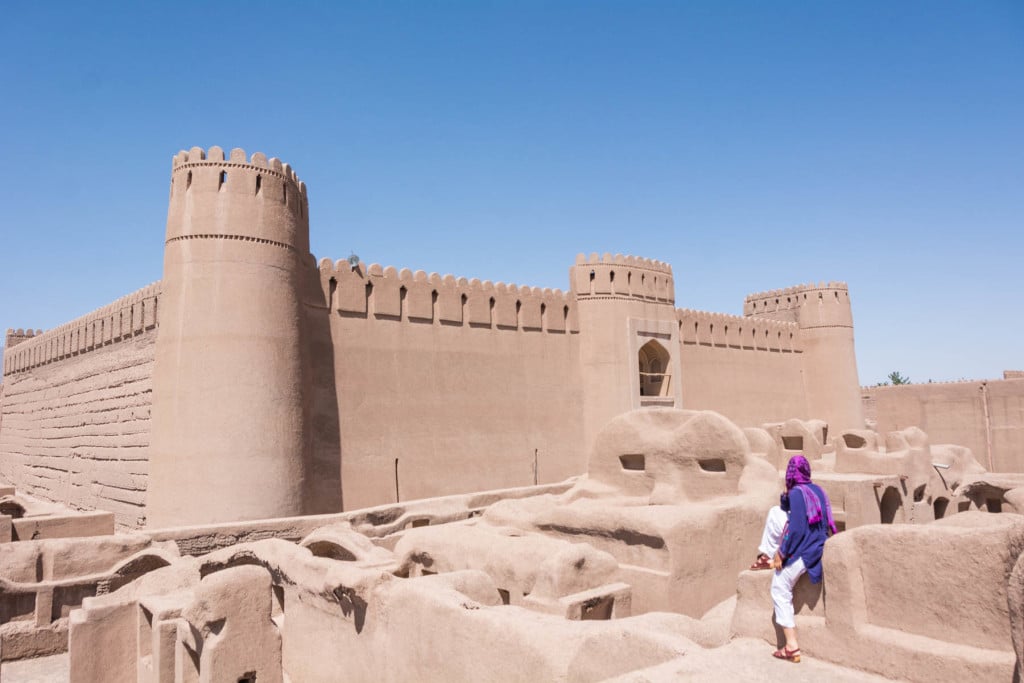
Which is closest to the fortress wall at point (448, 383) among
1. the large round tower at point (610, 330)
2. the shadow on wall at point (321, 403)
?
the shadow on wall at point (321, 403)

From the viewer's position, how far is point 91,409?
49.9ft

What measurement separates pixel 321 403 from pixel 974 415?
21.3 m

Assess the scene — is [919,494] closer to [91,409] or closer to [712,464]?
[712,464]

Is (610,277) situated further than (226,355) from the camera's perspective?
Yes

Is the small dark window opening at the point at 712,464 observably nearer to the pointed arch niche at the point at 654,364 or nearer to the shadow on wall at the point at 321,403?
the shadow on wall at the point at 321,403

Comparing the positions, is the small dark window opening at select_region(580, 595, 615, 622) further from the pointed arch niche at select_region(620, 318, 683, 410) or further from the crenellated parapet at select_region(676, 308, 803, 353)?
the crenellated parapet at select_region(676, 308, 803, 353)

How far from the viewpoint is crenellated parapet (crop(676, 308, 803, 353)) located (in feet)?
73.2

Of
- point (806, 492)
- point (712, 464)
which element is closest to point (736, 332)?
point (712, 464)

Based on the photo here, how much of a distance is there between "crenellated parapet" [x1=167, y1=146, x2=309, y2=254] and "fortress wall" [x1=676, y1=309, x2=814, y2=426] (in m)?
13.3

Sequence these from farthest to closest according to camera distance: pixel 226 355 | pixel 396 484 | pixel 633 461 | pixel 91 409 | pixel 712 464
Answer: pixel 91 409 < pixel 396 484 < pixel 226 355 < pixel 633 461 < pixel 712 464

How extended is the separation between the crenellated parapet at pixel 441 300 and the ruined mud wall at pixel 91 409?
3.49 m

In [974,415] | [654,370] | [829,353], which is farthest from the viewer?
[829,353]

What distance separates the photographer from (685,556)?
797 cm

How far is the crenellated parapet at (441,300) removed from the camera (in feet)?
47.6
